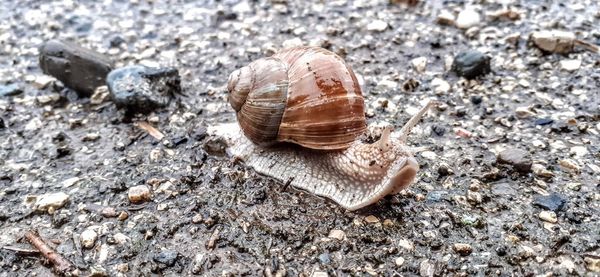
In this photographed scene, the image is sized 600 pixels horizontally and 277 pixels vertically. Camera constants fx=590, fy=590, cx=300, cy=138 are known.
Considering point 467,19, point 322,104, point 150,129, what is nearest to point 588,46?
point 467,19

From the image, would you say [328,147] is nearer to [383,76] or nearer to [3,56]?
[383,76]

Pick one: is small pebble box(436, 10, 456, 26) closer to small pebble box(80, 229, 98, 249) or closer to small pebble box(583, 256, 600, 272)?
small pebble box(583, 256, 600, 272)

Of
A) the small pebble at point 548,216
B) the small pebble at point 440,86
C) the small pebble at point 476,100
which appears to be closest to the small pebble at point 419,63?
the small pebble at point 440,86

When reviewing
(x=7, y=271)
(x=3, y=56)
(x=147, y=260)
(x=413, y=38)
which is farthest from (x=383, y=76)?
(x=3, y=56)

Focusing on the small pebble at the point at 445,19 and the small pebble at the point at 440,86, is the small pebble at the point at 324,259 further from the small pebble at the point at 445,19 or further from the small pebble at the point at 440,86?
the small pebble at the point at 445,19

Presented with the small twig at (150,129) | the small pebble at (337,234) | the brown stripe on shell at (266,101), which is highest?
the brown stripe on shell at (266,101)

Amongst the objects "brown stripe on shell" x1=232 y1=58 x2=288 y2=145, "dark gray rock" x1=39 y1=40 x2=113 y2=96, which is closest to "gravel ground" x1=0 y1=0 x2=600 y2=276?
"dark gray rock" x1=39 y1=40 x2=113 y2=96

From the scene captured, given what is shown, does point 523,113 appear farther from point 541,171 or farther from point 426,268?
point 426,268
